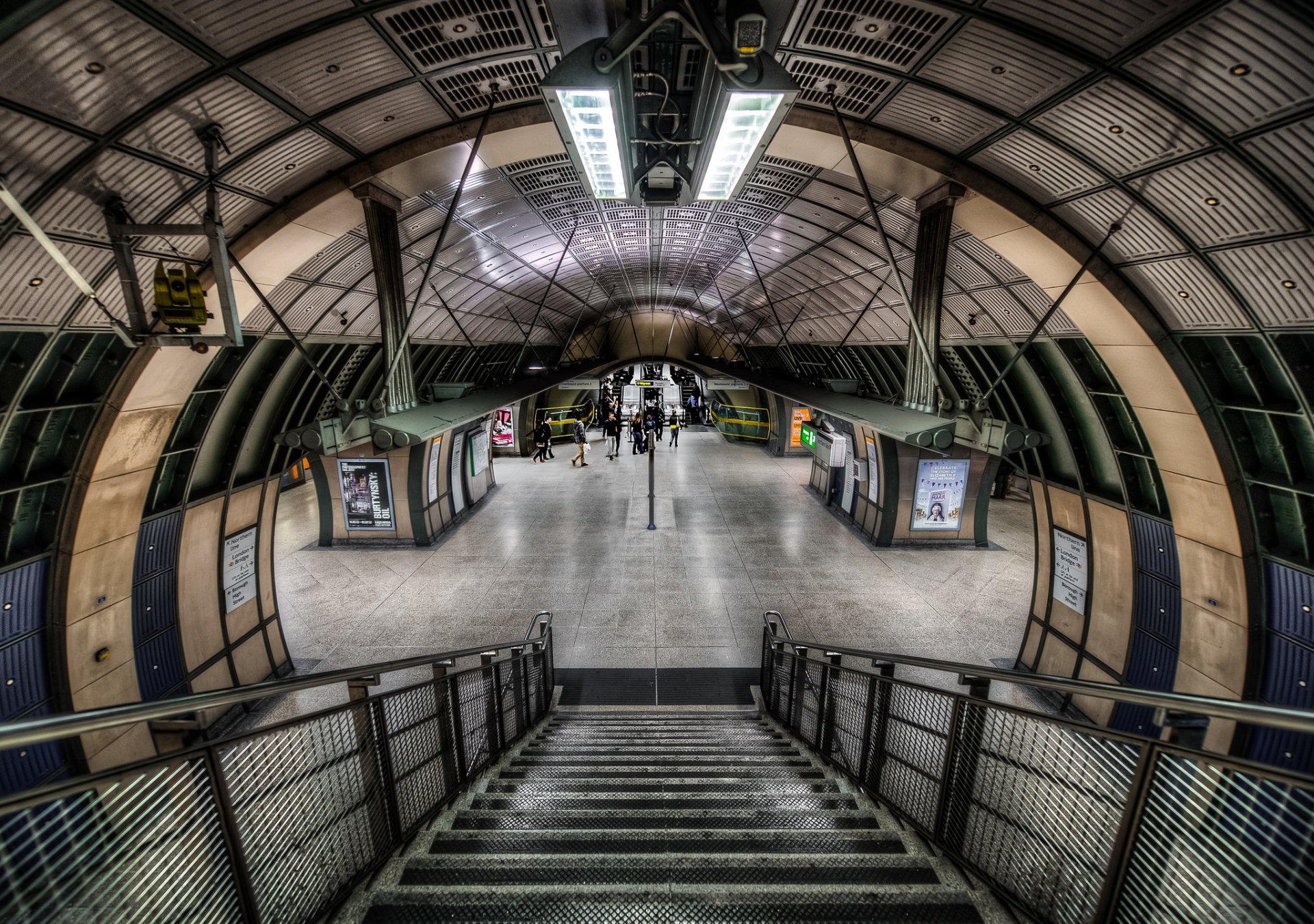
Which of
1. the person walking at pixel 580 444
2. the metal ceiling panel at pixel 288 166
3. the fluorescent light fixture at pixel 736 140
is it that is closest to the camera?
the fluorescent light fixture at pixel 736 140

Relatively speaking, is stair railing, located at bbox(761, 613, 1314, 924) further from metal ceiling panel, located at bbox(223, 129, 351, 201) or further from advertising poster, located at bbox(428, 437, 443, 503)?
advertising poster, located at bbox(428, 437, 443, 503)

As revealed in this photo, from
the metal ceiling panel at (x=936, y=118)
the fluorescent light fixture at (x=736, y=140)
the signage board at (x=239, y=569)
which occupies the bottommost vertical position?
the signage board at (x=239, y=569)

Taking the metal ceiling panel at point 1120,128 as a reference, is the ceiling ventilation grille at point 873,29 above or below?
above

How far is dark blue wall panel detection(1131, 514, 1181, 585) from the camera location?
630 cm

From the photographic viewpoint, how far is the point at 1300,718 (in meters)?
1.53

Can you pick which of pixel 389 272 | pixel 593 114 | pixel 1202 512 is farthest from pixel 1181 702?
pixel 389 272

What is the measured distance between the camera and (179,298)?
396cm

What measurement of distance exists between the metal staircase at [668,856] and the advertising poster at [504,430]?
19.0 m

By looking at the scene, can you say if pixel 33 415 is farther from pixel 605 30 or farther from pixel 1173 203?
pixel 1173 203

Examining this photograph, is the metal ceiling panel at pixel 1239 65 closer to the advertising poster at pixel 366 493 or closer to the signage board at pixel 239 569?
the signage board at pixel 239 569

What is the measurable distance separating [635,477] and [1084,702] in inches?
577

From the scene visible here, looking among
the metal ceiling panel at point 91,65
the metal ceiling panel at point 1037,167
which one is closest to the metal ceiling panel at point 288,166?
the metal ceiling panel at point 91,65

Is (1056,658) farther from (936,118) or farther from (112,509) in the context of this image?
(112,509)

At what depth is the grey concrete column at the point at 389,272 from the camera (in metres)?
5.52
